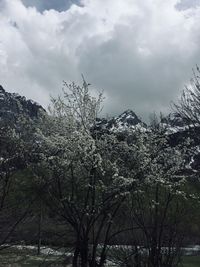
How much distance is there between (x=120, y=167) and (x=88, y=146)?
1.42 m

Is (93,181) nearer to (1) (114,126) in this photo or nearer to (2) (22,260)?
(1) (114,126)

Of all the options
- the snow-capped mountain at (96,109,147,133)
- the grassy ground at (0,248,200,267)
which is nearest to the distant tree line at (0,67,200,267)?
the snow-capped mountain at (96,109,147,133)

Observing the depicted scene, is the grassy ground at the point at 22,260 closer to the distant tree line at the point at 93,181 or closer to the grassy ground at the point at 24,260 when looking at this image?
the grassy ground at the point at 24,260

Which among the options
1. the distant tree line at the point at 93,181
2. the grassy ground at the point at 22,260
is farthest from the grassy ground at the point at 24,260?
the distant tree line at the point at 93,181

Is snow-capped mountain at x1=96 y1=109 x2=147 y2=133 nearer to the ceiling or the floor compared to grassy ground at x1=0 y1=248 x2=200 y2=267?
nearer to the ceiling

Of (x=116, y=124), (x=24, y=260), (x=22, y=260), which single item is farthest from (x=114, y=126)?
(x=24, y=260)

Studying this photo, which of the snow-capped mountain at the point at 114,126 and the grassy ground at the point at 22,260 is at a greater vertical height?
the snow-capped mountain at the point at 114,126

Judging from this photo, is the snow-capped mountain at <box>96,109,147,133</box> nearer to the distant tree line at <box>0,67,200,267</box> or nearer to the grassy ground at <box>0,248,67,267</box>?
the distant tree line at <box>0,67,200,267</box>

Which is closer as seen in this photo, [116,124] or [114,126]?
[114,126]

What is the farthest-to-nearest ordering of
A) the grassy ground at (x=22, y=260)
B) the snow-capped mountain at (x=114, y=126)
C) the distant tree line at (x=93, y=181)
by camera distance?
the grassy ground at (x=22, y=260)
the snow-capped mountain at (x=114, y=126)
the distant tree line at (x=93, y=181)

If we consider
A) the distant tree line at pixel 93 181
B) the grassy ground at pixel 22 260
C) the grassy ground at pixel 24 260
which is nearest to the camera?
the distant tree line at pixel 93 181

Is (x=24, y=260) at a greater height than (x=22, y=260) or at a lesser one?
greater

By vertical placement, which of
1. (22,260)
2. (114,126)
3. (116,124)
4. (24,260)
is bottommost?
(22,260)

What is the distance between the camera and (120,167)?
51.5 feet
